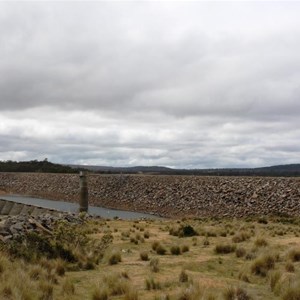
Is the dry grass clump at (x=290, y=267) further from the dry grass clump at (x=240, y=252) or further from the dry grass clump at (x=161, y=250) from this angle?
the dry grass clump at (x=161, y=250)

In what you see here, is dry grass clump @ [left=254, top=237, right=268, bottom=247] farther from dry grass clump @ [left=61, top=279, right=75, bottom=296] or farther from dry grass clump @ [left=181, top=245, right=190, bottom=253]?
dry grass clump @ [left=61, top=279, right=75, bottom=296]

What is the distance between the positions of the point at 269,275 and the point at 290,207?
3793 cm

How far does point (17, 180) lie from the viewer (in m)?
112

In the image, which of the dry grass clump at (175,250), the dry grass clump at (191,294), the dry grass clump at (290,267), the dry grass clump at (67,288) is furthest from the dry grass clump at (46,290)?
the dry grass clump at (175,250)

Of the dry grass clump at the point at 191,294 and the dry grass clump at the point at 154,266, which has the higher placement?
the dry grass clump at the point at 191,294

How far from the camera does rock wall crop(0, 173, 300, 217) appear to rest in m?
51.0

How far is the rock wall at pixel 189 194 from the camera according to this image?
5100 centimetres

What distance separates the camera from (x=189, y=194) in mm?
63250

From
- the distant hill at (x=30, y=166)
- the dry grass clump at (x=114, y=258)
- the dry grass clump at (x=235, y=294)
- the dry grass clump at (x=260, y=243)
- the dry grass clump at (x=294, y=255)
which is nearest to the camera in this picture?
the dry grass clump at (x=235, y=294)

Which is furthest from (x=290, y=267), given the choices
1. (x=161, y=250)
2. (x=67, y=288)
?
(x=67, y=288)

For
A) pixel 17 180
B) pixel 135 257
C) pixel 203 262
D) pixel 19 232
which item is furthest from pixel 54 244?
pixel 17 180

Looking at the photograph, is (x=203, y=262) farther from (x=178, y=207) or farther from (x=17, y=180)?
(x=17, y=180)

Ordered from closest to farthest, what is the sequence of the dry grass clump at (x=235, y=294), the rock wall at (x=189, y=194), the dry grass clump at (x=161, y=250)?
the dry grass clump at (x=235, y=294), the dry grass clump at (x=161, y=250), the rock wall at (x=189, y=194)

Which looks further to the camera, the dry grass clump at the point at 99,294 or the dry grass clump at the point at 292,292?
the dry grass clump at the point at 99,294
